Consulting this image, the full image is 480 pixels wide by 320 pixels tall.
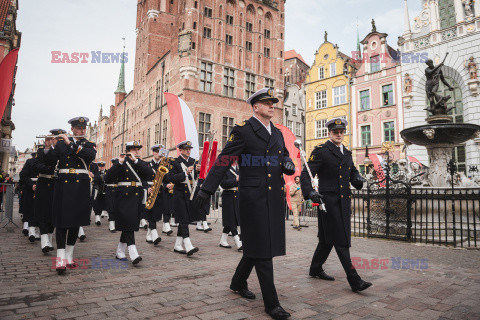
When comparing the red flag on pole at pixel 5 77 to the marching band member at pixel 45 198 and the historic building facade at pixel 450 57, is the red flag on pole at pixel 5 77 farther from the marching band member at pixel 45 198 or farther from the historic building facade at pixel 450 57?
the historic building facade at pixel 450 57

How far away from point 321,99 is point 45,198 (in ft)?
107

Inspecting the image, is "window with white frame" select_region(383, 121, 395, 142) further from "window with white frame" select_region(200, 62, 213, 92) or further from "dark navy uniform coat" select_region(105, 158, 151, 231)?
"dark navy uniform coat" select_region(105, 158, 151, 231)

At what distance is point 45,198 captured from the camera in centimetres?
649

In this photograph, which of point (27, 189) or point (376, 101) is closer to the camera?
point (27, 189)

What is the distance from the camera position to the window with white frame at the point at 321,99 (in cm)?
3475

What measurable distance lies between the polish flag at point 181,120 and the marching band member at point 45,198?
5313 mm

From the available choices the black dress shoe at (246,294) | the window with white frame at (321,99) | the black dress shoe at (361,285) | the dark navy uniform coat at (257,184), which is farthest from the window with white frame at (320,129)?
the black dress shoe at (246,294)

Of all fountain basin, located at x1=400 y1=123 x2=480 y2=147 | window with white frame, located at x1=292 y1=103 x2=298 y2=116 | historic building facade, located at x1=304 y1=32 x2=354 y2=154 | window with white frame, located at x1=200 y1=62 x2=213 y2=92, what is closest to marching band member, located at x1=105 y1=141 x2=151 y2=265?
fountain basin, located at x1=400 y1=123 x2=480 y2=147

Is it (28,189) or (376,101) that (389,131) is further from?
(28,189)

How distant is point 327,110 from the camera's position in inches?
1346

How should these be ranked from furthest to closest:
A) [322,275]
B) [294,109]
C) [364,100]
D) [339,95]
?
[294,109], [339,95], [364,100], [322,275]

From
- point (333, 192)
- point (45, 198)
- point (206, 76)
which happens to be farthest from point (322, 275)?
point (206, 76)

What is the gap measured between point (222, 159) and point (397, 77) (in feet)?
100

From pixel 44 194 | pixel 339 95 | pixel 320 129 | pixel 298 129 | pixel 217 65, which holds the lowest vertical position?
pixel 44 194
